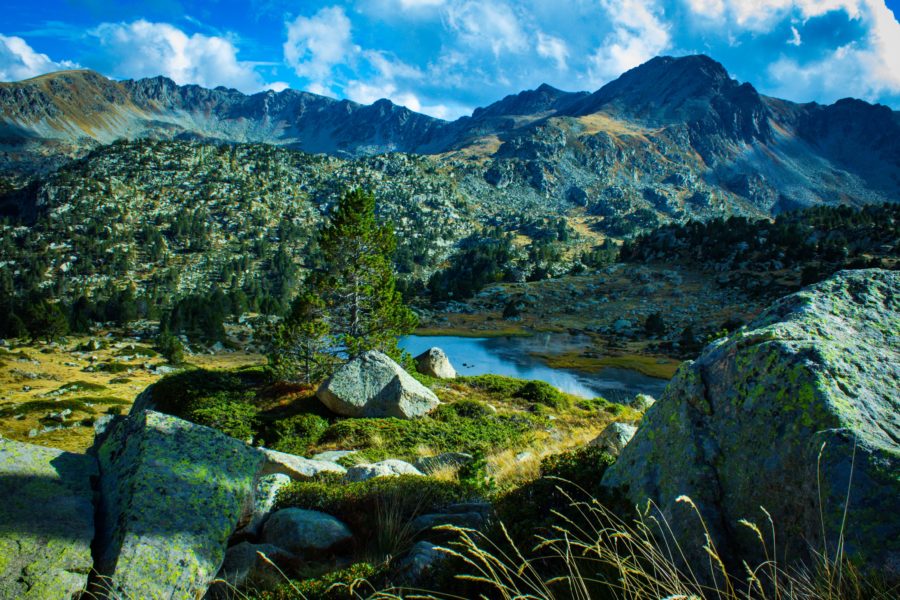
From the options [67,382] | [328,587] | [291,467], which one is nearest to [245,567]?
[328,587]

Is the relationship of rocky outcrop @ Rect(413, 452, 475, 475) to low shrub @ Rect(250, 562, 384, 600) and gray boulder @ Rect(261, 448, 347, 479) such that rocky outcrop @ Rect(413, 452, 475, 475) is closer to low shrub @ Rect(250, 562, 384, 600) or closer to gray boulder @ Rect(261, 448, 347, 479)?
gray boulder @ Rect(261, 448, 347, 479)

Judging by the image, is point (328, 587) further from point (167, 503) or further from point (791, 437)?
point (791, 437)

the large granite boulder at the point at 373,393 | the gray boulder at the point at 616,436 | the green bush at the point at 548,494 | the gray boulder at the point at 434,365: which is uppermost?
the green bush at the point at 548,494

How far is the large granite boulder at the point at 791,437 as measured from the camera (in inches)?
116

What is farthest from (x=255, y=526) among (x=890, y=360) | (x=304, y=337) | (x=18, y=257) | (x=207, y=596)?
(x=18, y=257)

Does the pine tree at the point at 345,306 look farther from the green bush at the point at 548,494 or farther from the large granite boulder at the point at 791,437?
the large granite boulder at the point at 791,437

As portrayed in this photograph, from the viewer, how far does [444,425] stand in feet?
59.6

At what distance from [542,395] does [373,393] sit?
1094 centimetres

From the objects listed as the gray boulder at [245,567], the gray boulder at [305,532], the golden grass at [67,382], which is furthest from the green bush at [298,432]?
the golden grass at [67,382]

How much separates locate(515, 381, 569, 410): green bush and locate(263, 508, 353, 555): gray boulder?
65.4ft

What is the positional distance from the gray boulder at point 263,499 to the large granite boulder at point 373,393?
10827 mm

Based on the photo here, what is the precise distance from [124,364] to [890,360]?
74.2m

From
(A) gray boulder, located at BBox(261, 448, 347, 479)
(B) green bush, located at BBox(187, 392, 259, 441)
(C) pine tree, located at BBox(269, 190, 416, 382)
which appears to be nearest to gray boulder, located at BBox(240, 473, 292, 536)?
(A) gray boulder, located at BBox(261, 448, 347, 479)

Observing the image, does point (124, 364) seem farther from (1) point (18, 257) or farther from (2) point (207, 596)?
(1) point (18, 257)
